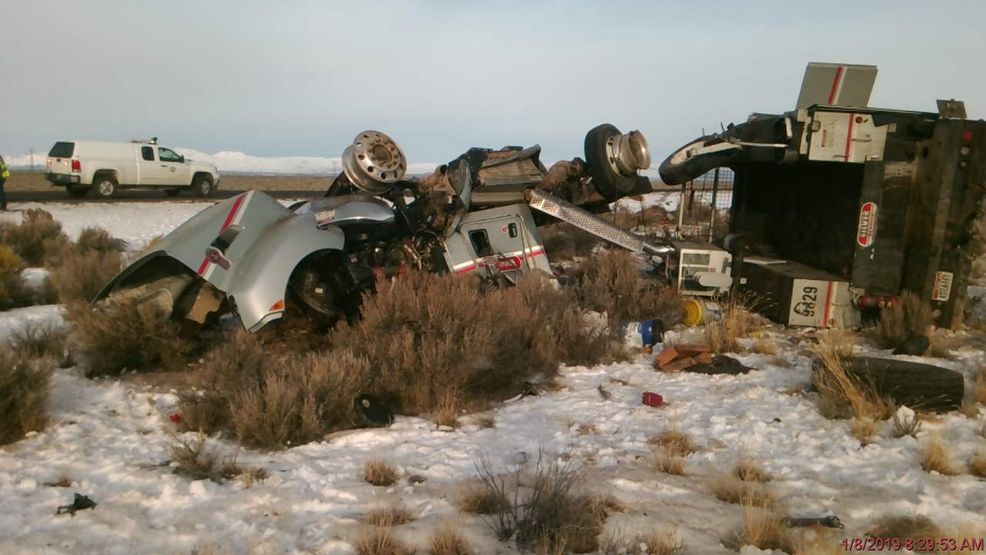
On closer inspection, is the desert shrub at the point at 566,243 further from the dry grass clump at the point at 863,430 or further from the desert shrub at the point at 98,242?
the dry grass clump at the point at 863,430

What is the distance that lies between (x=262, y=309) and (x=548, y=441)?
2.91m

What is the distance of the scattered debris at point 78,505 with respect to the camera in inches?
154

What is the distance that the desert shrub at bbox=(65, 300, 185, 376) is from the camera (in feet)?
21.8

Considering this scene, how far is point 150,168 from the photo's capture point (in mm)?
28594

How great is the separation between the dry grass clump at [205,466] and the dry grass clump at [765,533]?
116 inches

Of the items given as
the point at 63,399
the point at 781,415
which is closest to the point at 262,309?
the point at 63,399

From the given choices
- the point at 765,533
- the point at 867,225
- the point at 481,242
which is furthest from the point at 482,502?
the point at 867,225

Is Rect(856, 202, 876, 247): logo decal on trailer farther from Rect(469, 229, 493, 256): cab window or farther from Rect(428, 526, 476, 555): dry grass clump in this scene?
Rect(428, 526, 476, 555): dry grass clump

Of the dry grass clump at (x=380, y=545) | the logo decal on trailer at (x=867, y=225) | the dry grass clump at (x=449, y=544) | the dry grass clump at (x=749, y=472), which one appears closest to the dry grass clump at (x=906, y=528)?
the dry grass clump at (x=749, y=472)

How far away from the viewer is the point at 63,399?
5.83 metres

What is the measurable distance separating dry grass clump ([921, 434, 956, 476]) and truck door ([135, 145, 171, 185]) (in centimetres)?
2966

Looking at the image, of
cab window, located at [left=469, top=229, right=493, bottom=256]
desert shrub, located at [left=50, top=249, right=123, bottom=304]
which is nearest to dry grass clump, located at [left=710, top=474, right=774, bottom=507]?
cab window, located at [left=469, top=229, right=493, bottom=256]

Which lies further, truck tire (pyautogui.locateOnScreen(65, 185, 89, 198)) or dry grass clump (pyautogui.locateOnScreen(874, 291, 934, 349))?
truck tire (pyautogui.locateOnScreen(65, 185, 89, 198))

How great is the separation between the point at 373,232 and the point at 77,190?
78.4 feet
